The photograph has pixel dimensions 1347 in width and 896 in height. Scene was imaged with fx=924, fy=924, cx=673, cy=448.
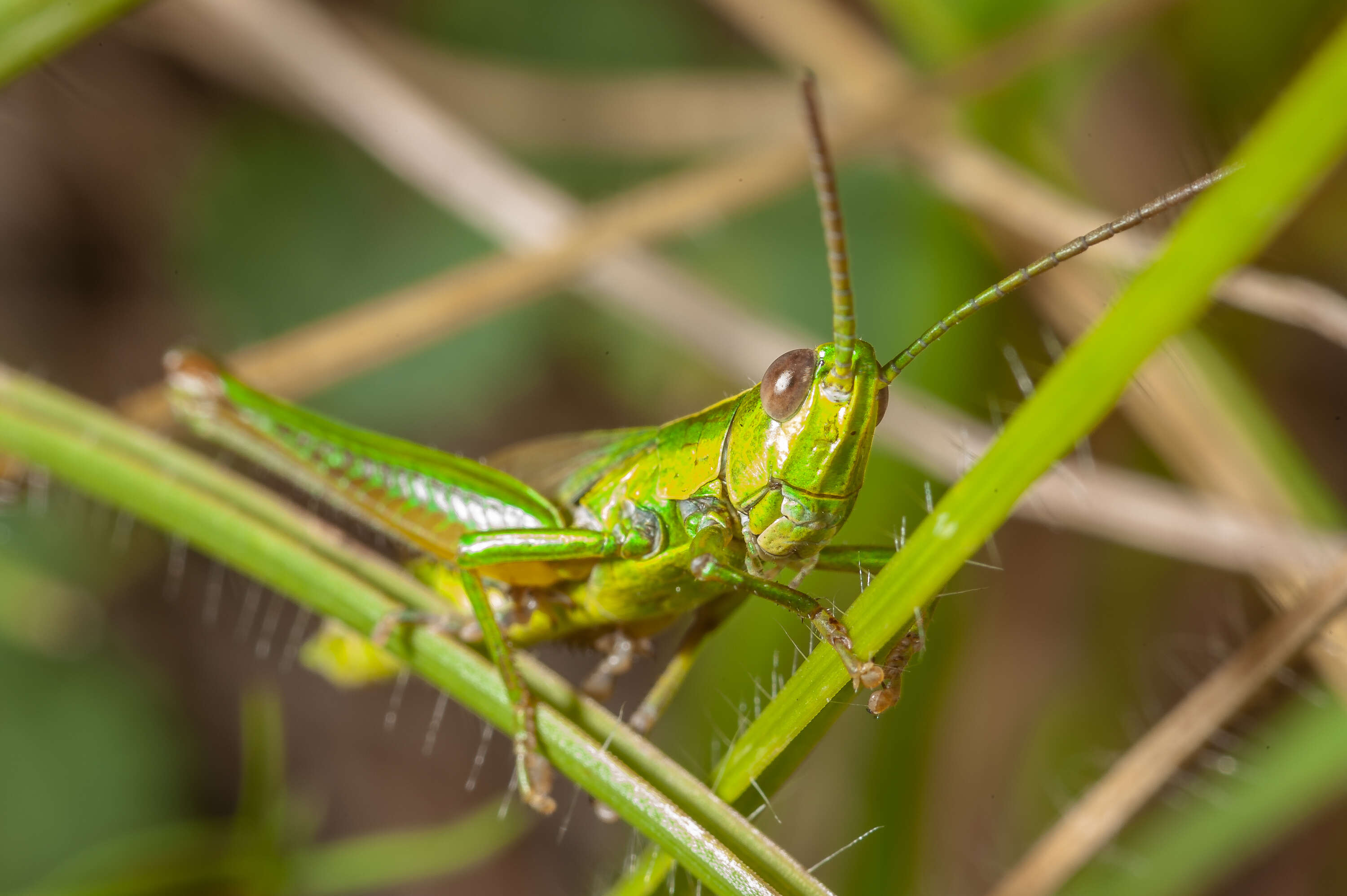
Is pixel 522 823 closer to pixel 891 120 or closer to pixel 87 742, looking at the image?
pixel 87 742

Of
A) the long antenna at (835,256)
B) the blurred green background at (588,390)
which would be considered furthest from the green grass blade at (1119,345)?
the blurred green background at (588,390)

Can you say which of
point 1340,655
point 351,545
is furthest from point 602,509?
point 1340,655

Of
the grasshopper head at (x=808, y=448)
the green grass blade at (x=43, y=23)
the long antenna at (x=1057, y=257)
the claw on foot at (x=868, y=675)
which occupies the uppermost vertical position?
the green grass blade at (x=43, y=23)

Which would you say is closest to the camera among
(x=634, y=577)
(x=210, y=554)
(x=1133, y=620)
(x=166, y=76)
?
(x=210, y=554)

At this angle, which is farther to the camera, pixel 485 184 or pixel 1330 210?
pixel 485 184

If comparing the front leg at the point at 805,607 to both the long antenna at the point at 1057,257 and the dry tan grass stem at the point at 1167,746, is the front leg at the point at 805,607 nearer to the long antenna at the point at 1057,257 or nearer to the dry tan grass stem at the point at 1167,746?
the long antenna at the point at 1057,257

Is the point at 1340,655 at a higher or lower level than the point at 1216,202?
lower

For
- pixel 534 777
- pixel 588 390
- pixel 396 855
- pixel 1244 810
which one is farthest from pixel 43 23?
pixel 1244 810
